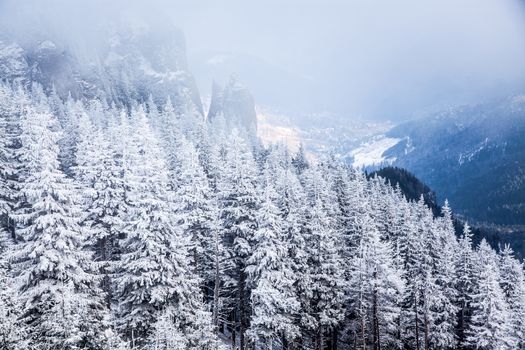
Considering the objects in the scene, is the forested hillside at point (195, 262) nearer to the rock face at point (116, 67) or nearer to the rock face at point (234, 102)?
the rock face at point (116, 67)

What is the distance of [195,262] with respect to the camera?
35.0 m

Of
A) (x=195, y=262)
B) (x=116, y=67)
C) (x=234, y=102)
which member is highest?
(x=116, y=67)

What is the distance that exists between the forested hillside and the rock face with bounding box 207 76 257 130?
127 meters

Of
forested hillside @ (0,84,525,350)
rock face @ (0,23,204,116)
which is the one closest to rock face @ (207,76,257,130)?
rock face @ (0,23,204,116)

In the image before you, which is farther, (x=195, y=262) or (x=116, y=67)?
(x=116, y=67)

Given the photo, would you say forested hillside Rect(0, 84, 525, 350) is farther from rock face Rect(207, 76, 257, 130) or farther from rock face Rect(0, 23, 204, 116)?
rock face Rect(207, 76, 257, 130)

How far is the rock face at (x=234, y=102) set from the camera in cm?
18040

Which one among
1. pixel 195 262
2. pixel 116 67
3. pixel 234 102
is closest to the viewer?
pixel 195 262

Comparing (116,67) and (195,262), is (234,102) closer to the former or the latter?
(116,67)

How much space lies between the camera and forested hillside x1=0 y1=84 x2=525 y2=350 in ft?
71.9

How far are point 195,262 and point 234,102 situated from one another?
15315 centimetres

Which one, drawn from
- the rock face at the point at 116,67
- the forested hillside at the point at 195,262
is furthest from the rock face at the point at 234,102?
the forested hillside at the point at 195,262

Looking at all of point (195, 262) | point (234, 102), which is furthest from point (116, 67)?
point (195, 262)

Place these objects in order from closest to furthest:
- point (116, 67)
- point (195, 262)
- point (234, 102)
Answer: point (195, 262)
point (116, 67)
point (234, 102)
